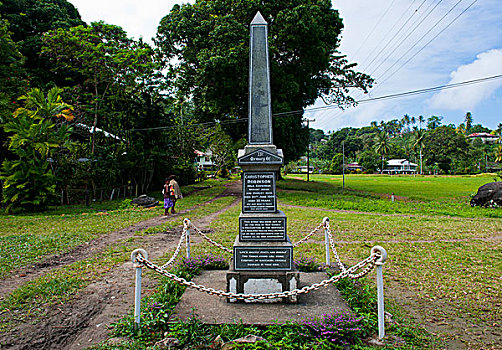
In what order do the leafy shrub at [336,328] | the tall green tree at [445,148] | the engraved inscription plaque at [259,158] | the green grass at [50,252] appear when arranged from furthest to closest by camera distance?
the tall green tree at [445,148] < the engraved inscription plaque at [259,158] < the green grass at [50,252] < the leafy shrub at [336,328]

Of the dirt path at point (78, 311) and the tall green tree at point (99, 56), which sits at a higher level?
the tall green tree at point (99, 56)

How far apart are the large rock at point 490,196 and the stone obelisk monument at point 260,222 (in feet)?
53.1

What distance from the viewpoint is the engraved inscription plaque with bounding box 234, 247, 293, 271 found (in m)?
4.80

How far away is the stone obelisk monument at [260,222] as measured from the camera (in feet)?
15.6

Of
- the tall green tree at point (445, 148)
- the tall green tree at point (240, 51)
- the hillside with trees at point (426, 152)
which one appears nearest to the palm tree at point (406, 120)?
the hillside with trees at point (426, 152)

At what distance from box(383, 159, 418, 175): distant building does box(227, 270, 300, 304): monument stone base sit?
9305cm

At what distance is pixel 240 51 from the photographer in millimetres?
18438

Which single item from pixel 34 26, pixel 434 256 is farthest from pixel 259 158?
pixel 34 26

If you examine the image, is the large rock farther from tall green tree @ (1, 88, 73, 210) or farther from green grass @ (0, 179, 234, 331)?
tall green tree @ (1, 88, 73, 210)

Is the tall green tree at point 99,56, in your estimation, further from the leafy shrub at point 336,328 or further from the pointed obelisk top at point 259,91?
the leafy shrub at point 336,328

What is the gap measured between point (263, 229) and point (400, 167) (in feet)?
326

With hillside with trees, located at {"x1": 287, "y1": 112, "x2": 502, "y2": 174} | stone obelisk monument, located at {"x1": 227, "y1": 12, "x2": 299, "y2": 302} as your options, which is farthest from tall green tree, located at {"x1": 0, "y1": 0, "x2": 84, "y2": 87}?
hillside with trees, located at {"x1": 287, "y1": 112, "x2": 502, "y2": 174}

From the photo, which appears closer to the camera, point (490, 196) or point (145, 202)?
point (490, 196)

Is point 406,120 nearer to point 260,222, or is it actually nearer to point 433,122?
point 433,122
